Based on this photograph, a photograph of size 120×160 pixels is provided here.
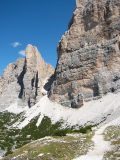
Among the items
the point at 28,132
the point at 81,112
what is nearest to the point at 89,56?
the point at 81,112

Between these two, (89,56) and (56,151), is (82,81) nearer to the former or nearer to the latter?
(89,56)

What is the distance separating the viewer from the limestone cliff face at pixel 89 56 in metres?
138

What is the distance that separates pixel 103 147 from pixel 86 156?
21.9 ft

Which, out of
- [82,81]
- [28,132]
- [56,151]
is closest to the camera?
[56,151]

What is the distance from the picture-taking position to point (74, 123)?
12225 cm

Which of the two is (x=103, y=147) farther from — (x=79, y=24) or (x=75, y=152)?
(x=79, y=24)

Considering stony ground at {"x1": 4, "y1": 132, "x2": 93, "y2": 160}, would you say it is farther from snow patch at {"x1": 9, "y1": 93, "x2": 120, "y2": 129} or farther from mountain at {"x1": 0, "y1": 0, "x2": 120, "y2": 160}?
mountain at {"x1": 0, "y1": 0, "x2": 120, "y2": 160}

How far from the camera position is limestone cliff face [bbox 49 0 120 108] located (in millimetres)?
138000

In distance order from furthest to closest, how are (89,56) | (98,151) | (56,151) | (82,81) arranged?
1. (89,56)
2. (82,81)
3. (98,151)
4. (56,151)

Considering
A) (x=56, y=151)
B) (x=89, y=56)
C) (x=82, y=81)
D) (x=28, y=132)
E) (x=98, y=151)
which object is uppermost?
(x=89, y=56)

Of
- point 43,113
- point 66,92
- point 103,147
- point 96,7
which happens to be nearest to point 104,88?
point 66,92

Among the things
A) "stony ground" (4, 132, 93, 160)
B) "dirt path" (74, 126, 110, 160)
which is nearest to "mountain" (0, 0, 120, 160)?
"stony ground" (4, 132, 93, 160)

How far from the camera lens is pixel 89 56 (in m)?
146

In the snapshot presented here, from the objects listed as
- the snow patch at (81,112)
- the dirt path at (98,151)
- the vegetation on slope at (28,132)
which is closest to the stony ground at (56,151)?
the dirt path at (98,151)
